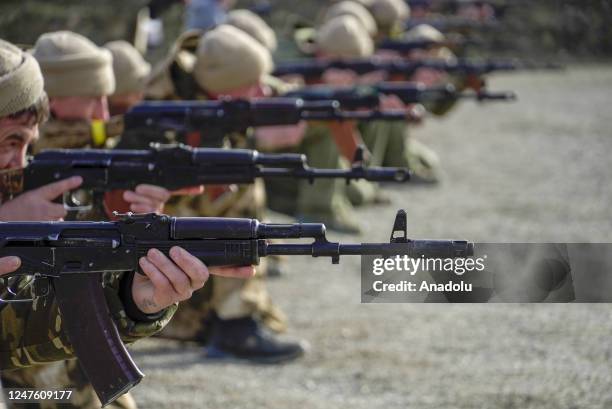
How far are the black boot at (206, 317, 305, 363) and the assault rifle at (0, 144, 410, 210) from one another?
1699 millimetres

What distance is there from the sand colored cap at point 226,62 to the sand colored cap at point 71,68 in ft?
3.80

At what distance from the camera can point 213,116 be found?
5.81m

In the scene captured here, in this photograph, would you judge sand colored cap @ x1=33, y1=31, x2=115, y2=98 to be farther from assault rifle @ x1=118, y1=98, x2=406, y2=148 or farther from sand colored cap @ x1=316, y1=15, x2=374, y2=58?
sand colored cap @ x1=316, y1=15, x2=374, y2=58

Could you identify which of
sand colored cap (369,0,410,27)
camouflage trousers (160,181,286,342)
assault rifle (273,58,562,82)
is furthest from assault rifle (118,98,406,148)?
sand colored cap (369,0,410,27)

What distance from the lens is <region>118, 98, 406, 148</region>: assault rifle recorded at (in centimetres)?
556

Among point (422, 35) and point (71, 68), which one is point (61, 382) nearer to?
point (71, 68)

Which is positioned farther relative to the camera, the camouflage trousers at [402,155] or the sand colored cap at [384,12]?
the sand colored cap at [384,12]

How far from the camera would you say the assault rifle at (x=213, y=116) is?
219 inches

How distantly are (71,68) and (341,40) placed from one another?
18.4ft

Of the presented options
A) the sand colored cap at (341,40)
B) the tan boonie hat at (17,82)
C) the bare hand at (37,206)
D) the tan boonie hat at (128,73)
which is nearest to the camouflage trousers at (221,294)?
the tan boonie hat at (128,73)

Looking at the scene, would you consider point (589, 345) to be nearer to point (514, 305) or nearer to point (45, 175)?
point (514, 305)

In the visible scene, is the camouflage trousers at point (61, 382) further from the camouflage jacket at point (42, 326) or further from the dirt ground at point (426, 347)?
the dirt ground at point (426, 347)

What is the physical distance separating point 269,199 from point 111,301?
710 centimetres

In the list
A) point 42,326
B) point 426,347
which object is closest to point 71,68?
point 42,326
